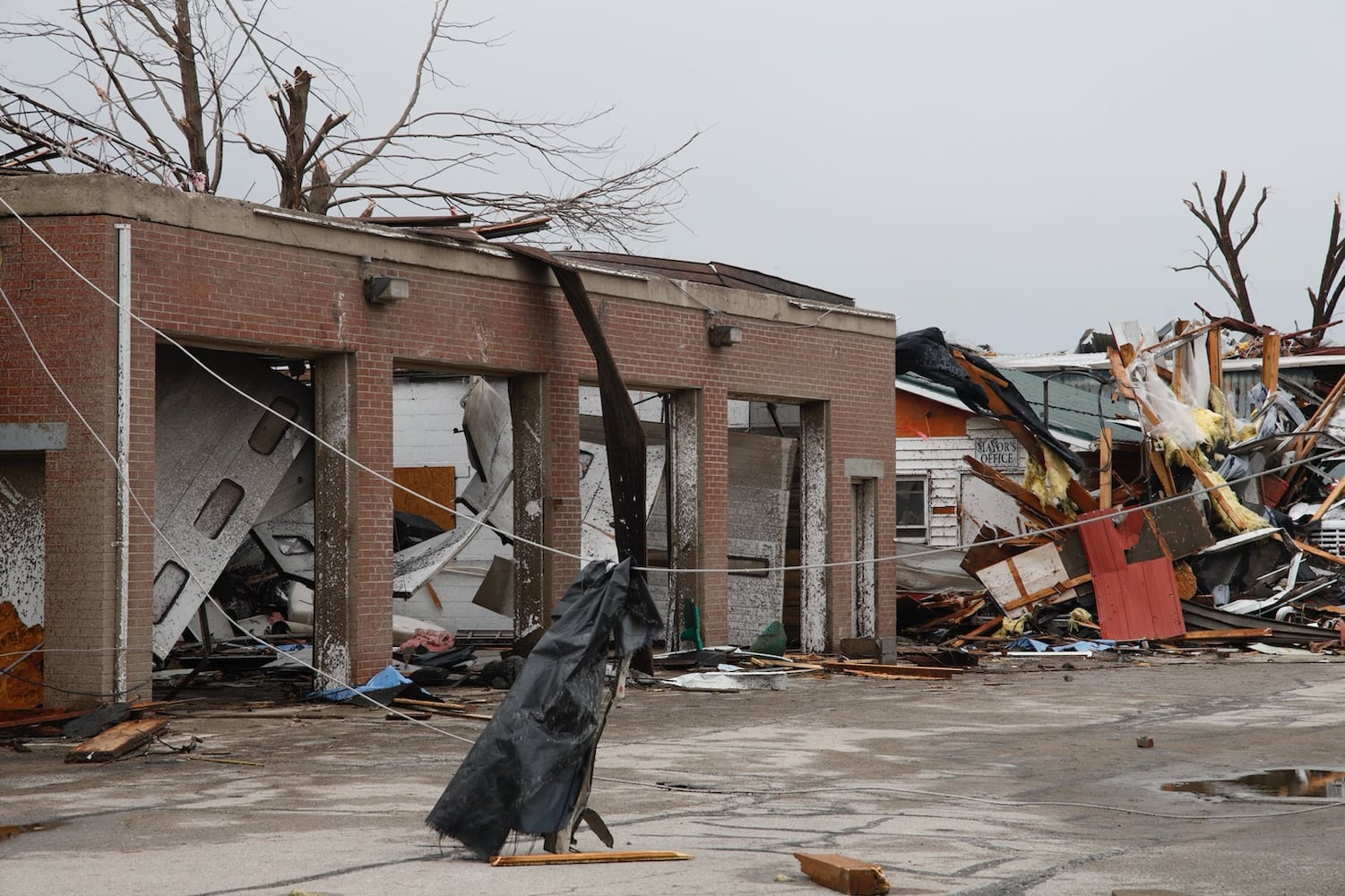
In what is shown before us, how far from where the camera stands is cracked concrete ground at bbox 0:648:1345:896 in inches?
272

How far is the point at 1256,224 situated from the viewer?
4697 centimetres

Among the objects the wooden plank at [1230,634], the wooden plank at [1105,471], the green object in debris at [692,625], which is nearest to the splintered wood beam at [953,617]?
the wooden plank at [1105,471]

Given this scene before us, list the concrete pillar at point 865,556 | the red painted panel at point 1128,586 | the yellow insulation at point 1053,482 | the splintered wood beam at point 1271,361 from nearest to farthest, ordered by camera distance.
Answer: the concrete pillar at point 865,556, the red painted panel at point 1128,586, the yellow insulation at point 1053,482, the splintered wood beam at point 1271,361

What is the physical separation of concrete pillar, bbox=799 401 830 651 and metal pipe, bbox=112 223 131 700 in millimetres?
10436

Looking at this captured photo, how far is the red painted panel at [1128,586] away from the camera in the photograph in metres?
23.8

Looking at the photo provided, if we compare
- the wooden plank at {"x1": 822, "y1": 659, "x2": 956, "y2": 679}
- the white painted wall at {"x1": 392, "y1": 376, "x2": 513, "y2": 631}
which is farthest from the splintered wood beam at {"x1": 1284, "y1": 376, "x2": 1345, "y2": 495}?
the white painted wall at {"x1": 392, "y1": 376, "x2": 513, "y2": 631}

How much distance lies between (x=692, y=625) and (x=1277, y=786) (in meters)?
9.97

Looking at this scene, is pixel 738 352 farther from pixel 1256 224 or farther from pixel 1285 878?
pixel 1256 224

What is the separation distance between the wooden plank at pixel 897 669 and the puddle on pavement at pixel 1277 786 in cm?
811

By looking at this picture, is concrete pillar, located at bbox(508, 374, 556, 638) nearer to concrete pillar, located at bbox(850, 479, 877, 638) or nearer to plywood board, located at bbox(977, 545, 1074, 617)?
concrete pillar, located at bbox(850, 479, 877, 638)

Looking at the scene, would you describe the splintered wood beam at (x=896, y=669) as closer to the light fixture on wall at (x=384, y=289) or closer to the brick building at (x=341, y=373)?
the brick building at (x=341, y=373)

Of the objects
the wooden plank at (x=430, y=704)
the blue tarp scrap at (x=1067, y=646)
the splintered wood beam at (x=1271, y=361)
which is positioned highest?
the splintered wood beam at (x=1271, y=361)

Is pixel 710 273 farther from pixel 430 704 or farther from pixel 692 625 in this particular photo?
pixel 430 704

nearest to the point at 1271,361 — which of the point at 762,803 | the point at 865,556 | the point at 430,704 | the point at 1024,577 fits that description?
the point at 1024,577
